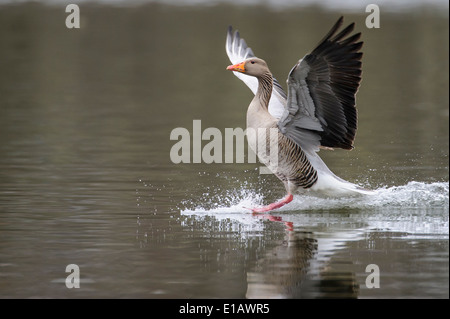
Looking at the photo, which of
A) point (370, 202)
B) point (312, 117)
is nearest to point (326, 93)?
point (312, 117)

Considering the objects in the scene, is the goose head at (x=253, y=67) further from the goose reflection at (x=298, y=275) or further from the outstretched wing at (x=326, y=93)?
the goose reflection at (x=298, y=275)

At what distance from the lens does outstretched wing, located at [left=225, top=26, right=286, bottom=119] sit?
12172mm

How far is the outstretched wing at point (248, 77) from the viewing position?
12.2m

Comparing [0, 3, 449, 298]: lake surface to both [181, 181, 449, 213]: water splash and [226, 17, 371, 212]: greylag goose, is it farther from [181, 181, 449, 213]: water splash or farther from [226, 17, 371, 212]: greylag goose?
[226, 17, 371, 212]: greylag goose

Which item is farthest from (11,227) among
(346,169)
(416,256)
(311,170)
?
(346,169)

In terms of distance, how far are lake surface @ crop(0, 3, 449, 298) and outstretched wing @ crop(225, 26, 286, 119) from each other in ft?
4.00

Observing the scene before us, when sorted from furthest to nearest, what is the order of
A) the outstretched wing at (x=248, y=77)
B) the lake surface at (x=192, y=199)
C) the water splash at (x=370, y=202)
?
the outstretched wing at (x=248, y=77) → the water splash at (x=370, y=202) → the lake surface at (x=192, y=199)

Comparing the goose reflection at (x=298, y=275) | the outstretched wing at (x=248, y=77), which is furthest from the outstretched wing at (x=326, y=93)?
the goose reflection at (x=298, y=275)

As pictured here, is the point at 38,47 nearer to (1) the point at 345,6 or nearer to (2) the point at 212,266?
(1) the point at 345,6

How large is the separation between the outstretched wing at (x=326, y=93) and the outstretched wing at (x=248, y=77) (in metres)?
1.48

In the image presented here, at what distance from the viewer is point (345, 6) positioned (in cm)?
4831

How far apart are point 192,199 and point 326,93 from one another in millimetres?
2581

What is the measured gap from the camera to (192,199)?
37.3 feet
